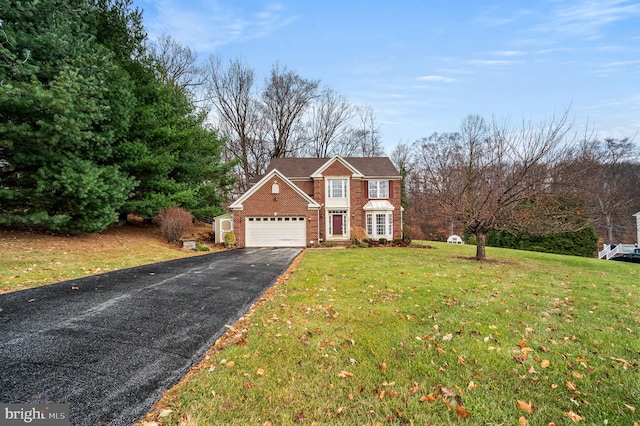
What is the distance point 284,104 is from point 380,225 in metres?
17.8

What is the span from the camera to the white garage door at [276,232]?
18.6 meters

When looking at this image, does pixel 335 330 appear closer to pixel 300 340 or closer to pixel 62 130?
pixel 300 340

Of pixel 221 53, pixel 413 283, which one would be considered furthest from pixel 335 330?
pixel 221 53

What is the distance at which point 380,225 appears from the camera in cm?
2156

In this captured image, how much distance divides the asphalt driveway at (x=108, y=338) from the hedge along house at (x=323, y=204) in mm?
11347

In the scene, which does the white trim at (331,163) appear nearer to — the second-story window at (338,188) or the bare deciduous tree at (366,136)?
the second-story window at (338,188)

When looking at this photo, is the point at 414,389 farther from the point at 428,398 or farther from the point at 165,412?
the point at 165,412

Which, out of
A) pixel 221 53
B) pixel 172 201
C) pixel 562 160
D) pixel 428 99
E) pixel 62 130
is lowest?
pixel 172 201

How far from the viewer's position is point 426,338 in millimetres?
4020

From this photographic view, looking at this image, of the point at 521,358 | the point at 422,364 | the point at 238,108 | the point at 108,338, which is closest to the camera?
the point at 422,364

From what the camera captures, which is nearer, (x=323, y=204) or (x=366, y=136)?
(x=323, y=204)

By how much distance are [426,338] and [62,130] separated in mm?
12580

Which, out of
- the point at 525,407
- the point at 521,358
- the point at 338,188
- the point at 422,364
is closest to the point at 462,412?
the point at 525,407

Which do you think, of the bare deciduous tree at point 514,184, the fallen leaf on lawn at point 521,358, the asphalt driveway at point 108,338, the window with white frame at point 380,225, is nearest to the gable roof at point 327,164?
the window with white frame at point 380,225
